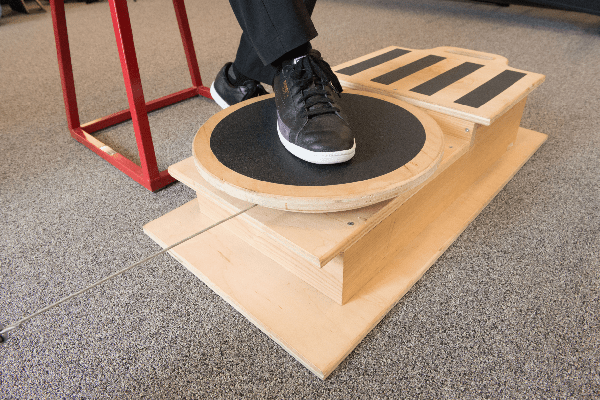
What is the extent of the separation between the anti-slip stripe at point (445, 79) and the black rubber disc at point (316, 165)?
12 cm

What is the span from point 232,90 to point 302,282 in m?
0.55

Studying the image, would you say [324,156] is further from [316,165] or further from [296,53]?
[296,53]

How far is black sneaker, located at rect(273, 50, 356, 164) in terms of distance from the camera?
0.64 m

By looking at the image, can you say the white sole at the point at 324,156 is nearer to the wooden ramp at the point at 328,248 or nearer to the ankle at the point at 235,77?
the wooden ramp at the point at 328,248

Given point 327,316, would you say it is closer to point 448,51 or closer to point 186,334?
point 186,334

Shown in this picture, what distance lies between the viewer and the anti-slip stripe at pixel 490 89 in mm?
847

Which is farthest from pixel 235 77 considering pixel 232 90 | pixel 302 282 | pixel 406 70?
pixel 302 282

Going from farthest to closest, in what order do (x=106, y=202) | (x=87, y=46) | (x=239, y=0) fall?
(x=87, y=46) < (x=106, y=202) < (x=239, y=0)

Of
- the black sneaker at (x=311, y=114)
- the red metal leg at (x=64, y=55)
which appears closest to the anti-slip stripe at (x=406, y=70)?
the black sneaker at (x=311, y=114)

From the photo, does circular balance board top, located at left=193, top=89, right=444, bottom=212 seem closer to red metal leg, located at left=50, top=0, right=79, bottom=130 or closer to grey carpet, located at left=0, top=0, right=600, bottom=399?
grey carpet, located at left=0, top=0, right=600, bottom=399

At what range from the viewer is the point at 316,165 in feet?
2.17

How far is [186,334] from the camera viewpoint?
66 cm

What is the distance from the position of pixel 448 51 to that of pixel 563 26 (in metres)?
1.72

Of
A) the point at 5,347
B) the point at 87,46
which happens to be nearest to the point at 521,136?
the point at 5,347
